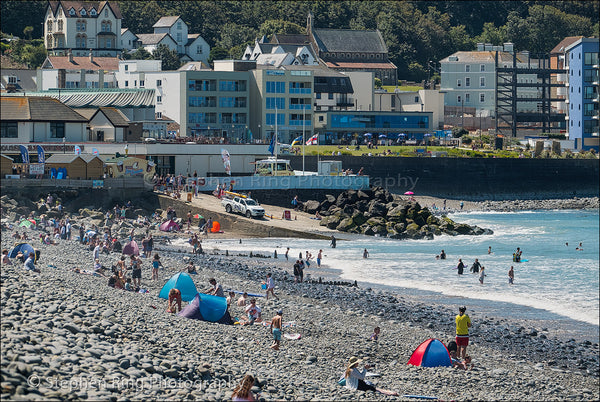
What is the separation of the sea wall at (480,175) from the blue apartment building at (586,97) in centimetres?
1128

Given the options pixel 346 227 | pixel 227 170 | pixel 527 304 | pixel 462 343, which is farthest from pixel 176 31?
pixel 462 343

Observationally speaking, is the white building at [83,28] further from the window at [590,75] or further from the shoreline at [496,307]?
the shoreline at [496,307]

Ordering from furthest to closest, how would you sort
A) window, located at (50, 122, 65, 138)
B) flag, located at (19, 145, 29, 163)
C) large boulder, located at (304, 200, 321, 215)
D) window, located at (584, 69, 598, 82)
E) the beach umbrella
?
window, located at (584, 69, 598, 82) < large boulder, located at (304, 200, 321, 215) < window, located at (50, 122, 65, 138) < flag, located at (19, 145, 29, 163) < the beach umbrella

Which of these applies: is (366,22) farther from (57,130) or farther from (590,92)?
(57,130)

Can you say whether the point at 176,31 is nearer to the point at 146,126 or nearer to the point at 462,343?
the point at 146,126

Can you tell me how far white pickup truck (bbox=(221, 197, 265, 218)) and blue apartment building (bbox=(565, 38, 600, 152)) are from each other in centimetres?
5026

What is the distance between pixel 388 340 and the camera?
27.9m

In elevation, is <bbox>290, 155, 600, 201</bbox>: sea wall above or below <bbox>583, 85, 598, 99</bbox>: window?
below

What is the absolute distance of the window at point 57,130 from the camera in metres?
57.7

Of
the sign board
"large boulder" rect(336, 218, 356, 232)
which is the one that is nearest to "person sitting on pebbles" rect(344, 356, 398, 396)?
"large boulder" rect(336, 218, 356, 232)

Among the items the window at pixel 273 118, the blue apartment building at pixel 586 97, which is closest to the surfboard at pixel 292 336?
the window at pixel 273 118

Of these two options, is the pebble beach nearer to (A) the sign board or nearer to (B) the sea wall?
(A) the sign board

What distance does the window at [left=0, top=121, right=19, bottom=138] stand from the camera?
5517 cm

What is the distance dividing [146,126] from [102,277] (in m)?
44.5
